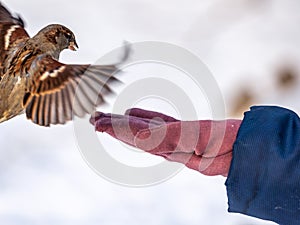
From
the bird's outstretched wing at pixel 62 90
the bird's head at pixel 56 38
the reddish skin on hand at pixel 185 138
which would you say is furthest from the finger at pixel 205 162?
the bird's head at pixel 56 38

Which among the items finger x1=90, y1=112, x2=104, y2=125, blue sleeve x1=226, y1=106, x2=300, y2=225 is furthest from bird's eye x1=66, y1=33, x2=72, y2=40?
blue sleeve x1=226, y1=106, x2=300, y2=225

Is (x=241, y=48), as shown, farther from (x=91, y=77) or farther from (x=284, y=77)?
(x=91, y=77)

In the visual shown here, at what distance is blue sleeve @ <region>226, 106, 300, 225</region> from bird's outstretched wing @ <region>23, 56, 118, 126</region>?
0.18m

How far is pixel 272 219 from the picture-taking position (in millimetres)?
509

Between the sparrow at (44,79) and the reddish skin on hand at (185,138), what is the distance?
0.31 ft

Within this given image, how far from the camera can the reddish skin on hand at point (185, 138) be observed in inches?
19.7

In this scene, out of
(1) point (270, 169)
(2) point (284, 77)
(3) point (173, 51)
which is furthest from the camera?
(2) point (284, 77)

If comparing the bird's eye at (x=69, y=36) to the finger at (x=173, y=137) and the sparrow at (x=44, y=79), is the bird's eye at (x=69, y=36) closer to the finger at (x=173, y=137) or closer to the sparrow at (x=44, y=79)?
the sparrow at (x=44, y=79)

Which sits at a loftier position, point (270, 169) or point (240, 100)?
point (270, 169)

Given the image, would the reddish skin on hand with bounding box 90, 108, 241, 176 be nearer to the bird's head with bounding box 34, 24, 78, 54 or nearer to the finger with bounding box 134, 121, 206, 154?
the finger with bounding box 134, 121, 206, 154

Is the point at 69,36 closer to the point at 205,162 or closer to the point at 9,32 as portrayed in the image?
the point at 9,32

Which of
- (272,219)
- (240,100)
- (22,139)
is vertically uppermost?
(272,219)

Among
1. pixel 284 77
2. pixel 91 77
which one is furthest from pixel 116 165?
pixel 284 77

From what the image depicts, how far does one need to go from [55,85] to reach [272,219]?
1.05 feet
